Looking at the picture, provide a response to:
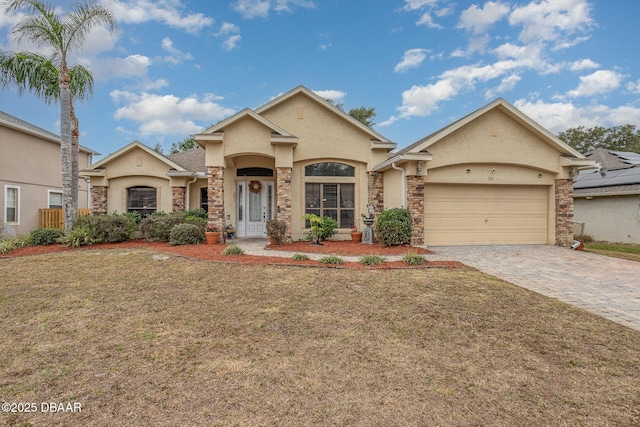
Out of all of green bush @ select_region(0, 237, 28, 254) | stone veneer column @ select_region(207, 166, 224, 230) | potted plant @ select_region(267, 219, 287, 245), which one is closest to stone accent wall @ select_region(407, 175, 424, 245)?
potted plant @ select_region(267, 219, 287, 245)

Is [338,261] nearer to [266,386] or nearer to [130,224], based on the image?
[266,386]

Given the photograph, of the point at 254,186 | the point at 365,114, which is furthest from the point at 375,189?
the point at 365,114

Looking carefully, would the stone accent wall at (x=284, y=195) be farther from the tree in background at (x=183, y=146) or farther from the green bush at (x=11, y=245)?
the tree in background at (x=183, y=146)

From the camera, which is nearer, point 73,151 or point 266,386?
point 266,386

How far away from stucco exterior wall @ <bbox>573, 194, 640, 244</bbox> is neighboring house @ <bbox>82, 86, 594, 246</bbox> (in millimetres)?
6080

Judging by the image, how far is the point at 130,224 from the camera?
12141mm

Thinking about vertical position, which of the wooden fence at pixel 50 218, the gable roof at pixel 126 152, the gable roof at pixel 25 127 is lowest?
the wooden fence at pixel 50 218

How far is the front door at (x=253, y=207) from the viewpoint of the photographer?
13445 millimetres

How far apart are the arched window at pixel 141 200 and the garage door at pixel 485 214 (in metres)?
12.4

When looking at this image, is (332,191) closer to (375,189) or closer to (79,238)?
(375,189)

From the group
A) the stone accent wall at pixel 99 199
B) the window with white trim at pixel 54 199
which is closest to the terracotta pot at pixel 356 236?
the stone accent wall at pixel 99 199

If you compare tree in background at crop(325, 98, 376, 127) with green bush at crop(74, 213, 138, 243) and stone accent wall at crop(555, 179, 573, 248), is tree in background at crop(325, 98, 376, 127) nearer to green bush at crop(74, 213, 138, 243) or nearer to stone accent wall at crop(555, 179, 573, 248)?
stone accent wall at crop(555, 179, 573, 248)

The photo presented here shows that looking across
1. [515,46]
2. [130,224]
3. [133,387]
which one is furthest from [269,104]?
[515,46]

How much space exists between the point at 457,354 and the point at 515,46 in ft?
58.0
